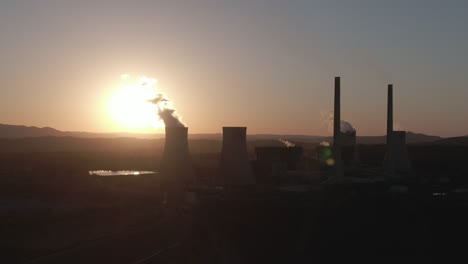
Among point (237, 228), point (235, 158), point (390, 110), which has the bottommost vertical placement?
point (237, 228)

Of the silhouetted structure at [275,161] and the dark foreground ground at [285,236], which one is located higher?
the silhouetted structure at [275,161]

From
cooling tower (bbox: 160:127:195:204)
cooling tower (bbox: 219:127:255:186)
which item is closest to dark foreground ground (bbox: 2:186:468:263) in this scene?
cooling tower (bbox: 160:127:195:204)

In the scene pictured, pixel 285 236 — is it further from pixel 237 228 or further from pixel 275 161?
pixel 275 161

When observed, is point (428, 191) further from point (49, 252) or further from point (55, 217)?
point (49, 252)

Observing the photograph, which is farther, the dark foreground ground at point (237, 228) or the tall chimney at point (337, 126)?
the tall chimney at point (337, 126)

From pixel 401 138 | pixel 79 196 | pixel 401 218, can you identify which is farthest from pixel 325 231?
pixel 401 138

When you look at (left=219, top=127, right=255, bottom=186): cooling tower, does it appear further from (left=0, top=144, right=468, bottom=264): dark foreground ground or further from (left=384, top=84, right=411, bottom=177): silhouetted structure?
(left=384, top=84, right=411, bottom=177): silhouetted structure

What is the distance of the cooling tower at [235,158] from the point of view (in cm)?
3562

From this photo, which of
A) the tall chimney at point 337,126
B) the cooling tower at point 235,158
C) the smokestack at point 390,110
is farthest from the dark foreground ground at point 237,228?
the smokestack at point 390,110

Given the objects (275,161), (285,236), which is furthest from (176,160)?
(285,236)

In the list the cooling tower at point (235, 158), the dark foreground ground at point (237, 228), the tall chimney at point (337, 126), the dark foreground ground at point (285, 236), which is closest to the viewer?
the dark foreground ground at point (285, 236)

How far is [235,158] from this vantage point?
117 feet

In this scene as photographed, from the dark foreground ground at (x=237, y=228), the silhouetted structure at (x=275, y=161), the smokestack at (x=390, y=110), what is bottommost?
the dark foreground ground at (x=237, y=228)

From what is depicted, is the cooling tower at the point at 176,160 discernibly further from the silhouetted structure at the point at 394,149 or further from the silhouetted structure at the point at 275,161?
the silhouetted structure at the point at 394,149
